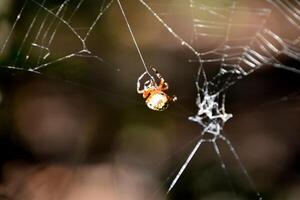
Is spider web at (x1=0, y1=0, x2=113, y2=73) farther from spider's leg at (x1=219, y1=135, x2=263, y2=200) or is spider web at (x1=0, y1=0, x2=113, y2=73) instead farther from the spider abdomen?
spider's leg at (x1=219, y1=135, x2=263, y2=200)

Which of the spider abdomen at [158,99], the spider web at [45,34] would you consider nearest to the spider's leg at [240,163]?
the spider abdomen at [158,99]

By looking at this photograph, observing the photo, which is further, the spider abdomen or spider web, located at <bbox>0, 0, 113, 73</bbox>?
spider web, located at <bbox>0, 0, 113, 73</bbox>

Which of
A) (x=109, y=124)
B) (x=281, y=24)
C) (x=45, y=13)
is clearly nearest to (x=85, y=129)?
(x=109, y=124)

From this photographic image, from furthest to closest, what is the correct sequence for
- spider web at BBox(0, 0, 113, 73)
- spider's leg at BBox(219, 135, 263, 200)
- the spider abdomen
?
spider's leg at BBox(219, 135, 263, 200), spider web at BBox(0, 0, 113, 73), the spider abdomen

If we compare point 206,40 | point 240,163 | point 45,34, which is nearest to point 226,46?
point 206,40

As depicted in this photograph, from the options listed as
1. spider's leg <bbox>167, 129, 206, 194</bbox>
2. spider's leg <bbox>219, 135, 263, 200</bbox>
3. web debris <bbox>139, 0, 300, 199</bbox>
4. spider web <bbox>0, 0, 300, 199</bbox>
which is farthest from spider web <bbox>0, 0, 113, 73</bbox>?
spider's leg <bbox>219, 135, 263, 200</bbox>

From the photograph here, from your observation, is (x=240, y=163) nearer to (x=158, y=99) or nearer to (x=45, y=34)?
(x=158, y=99)

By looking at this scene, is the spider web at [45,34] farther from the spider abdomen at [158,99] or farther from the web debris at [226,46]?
the spider abdomen at [158,99]

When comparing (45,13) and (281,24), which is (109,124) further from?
(281,24)
